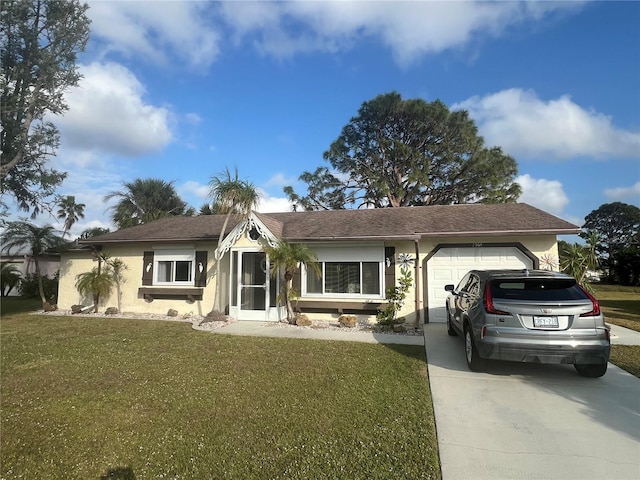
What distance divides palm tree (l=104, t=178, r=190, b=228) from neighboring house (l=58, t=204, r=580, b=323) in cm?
941

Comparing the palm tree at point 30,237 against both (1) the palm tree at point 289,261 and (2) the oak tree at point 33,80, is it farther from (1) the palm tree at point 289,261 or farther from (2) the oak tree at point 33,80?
(1) the palm tree at point 289,261

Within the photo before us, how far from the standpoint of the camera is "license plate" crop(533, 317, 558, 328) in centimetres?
503

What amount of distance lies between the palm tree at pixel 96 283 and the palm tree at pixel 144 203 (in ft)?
30.8

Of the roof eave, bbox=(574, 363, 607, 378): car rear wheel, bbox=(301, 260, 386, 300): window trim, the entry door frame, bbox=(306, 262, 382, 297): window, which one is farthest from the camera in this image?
the entry door frame

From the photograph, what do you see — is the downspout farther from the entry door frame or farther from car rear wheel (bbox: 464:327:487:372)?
the entry door frame

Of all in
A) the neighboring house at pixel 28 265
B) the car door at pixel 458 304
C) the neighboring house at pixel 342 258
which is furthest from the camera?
the neighboring house at pixel 28 265

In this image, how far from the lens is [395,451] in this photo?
3377 mm

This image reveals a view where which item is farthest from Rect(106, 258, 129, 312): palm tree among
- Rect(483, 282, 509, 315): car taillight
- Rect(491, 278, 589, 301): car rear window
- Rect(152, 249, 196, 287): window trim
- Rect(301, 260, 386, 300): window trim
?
Rect(491, 278, 589, 301): car rear window

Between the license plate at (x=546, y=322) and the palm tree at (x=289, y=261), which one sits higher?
the palm tree at (x=289, y=261)

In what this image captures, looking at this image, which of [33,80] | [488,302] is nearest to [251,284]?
[488,302]

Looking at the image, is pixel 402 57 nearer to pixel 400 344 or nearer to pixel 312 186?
pixel 400 344

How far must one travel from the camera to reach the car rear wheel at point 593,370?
17.6 feet

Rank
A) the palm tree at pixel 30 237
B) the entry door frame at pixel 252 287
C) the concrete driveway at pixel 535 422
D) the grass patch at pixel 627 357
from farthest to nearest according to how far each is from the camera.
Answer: the palm tree at pixel 30 237, the entry door frame at pixel 252 287, the grass patch at pixel 627 357, the concrete driveway at pixel 535 422

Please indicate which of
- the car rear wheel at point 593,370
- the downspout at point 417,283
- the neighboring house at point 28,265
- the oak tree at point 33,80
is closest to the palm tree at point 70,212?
the neighboring house at point 28,265
